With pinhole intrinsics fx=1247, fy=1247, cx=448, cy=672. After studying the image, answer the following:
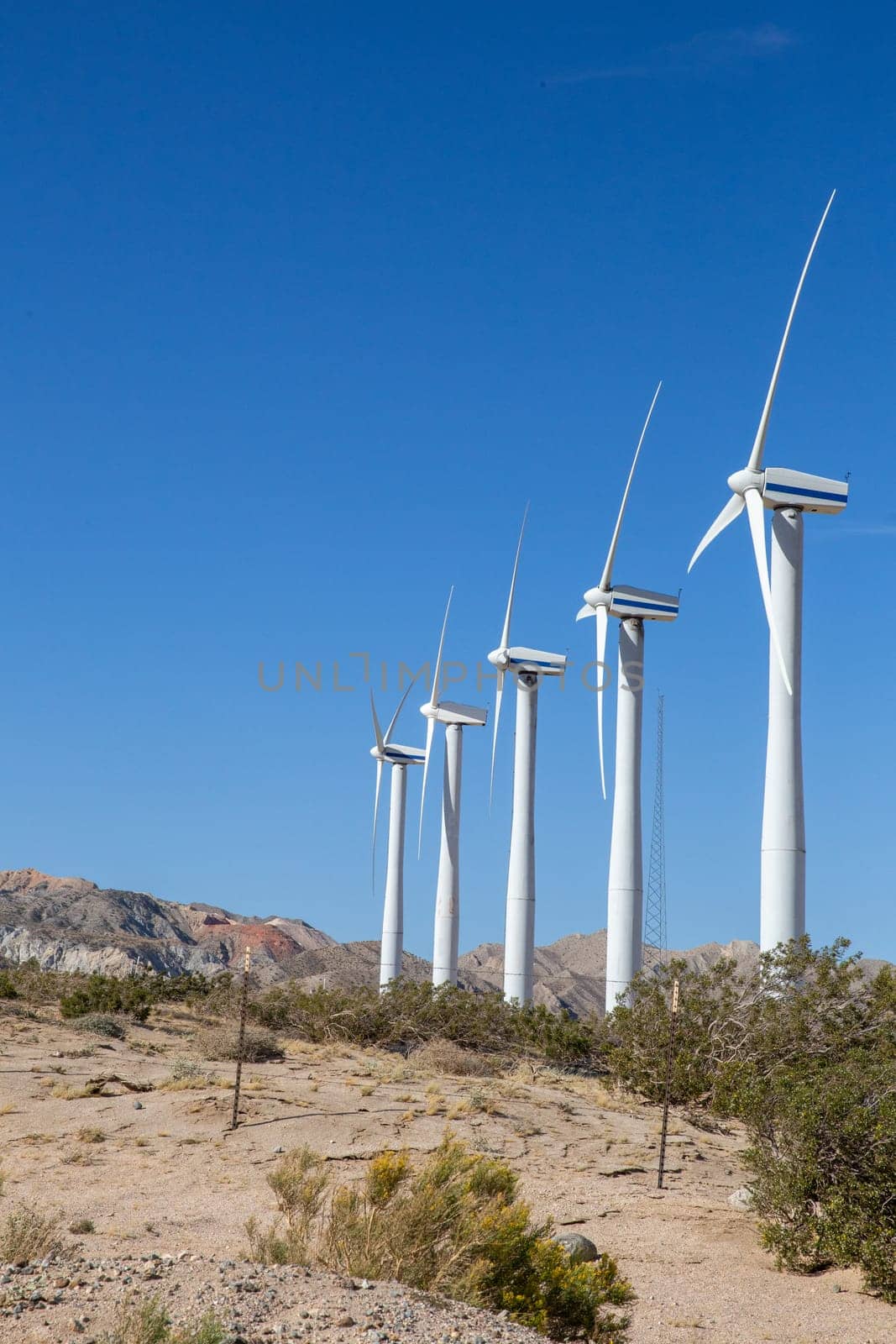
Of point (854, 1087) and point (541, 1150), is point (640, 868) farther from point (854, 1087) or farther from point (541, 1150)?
point (854, 1087)

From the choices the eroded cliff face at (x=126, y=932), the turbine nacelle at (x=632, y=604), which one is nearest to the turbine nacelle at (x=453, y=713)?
the turbine nacelle at (x=632, y=604)

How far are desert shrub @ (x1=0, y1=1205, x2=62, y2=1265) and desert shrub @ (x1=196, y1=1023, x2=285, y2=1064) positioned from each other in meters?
22.8

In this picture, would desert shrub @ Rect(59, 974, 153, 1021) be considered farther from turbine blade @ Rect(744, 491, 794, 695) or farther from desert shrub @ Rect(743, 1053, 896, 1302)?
desert shrub @ Rect(743, 1053, 896, 1302)

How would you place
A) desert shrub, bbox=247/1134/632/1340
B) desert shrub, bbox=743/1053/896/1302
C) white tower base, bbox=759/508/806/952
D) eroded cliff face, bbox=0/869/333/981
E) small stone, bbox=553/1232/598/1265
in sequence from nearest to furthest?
desert shrub, bbox=247/1134/632/1340 → small stone, bbox=553/1232/598/1265 → desert shrub, bbox=743/1053/896/1302 → white tower base, bbox=759/508/806/952 → eroded cliff face, bbox=0/869/333/981

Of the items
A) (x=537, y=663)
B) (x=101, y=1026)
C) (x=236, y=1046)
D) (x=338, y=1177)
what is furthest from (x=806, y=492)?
(x=101, y=1026)

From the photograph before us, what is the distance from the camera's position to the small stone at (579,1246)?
49.2ft

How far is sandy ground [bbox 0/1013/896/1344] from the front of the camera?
394 inches

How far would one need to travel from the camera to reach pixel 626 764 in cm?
4328

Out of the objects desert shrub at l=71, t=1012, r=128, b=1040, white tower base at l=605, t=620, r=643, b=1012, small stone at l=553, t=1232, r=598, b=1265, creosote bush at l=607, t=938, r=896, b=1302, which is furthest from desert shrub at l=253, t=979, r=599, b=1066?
small stone at l=553, t=1232, r=598, b=1265

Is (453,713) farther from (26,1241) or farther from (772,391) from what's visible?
(26,1241)

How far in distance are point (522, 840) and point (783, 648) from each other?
18464 mm

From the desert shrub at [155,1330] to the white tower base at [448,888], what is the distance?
46.9 m

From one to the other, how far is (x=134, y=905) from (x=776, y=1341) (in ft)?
436

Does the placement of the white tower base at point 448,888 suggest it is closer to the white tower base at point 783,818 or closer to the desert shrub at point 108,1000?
the desert shrub at point 108,1000
